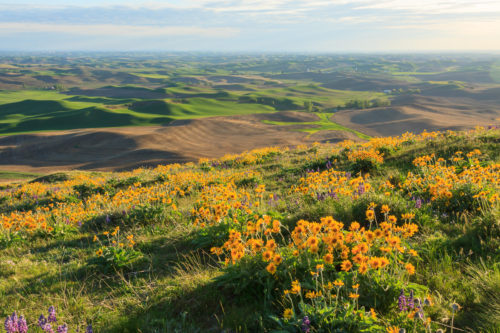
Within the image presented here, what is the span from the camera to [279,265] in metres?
3.77

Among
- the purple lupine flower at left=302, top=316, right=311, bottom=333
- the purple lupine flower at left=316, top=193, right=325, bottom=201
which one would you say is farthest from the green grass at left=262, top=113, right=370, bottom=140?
the purple lupine flower at left=302, top=316, right=311, bottom=333

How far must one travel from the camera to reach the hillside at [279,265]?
10.4ft

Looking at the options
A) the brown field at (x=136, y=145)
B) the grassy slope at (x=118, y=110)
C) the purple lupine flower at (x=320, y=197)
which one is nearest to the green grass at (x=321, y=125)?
the grassy slope at (x=118, y=110)

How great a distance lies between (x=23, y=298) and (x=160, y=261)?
2.01 m

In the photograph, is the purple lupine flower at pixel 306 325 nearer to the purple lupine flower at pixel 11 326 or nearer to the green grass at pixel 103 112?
the purple lupine flower at pixel 11 326

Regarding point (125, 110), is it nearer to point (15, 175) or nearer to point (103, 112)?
point (103, 112)

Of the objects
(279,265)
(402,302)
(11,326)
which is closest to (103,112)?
(11,326)

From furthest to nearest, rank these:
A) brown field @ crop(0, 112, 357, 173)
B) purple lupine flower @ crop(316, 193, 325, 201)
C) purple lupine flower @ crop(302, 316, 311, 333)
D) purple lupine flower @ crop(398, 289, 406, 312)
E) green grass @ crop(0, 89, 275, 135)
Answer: green grass @ crop(0, 89, 275, 135), brown field @ crop(0, 112, 357, 173), purple lupine flower @ crop(316, 193, 325, 201), purple lupine flower @ crop(398, 289, 406, 312), purple lupine flower @ crop(302, 316, 311, 333)

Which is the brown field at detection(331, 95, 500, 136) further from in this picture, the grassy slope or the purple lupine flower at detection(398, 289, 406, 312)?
the purple lupine flower at detection(398, 289, 406, 312)

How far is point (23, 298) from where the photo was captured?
4586 millimetres

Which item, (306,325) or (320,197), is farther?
(320,197)

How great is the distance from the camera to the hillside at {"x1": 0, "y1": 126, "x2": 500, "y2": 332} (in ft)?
10.4

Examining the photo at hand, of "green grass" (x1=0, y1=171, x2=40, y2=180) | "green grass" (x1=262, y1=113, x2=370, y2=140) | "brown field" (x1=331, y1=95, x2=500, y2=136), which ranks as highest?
"brown field" (x1=331, y1=95, x2=500, y2=136)

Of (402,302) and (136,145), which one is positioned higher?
(402,302)
